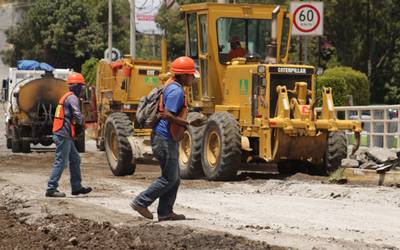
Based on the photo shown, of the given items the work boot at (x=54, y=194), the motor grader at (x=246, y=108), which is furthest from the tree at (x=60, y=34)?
the work boot at (x=54, y=194)

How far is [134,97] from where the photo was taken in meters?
24.9

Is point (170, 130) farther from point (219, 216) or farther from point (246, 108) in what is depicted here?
point (246, 108)

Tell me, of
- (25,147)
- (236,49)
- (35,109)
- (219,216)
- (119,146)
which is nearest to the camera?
(219,216)

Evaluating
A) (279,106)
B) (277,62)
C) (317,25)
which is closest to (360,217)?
(279,106)

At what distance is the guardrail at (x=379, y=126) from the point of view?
23.0m

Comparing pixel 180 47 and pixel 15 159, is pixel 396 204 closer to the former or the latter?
pixel 15 159

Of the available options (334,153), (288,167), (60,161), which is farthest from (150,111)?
(288,167)

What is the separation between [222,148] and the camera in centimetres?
1833

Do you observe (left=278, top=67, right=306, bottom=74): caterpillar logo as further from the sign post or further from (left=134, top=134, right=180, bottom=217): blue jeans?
(left=134, top=134, right=180, bottom=217): blue jeans

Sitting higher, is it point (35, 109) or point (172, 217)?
point (35, 109)

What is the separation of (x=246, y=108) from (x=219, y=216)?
639 cm

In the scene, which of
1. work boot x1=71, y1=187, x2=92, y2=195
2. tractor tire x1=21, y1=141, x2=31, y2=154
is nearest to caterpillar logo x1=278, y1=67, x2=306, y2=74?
work boot x1=71, y1=187, x2=92, y2=195

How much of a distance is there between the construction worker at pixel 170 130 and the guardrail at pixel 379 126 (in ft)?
35.5

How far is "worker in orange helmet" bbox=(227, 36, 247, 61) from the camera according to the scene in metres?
19.9
